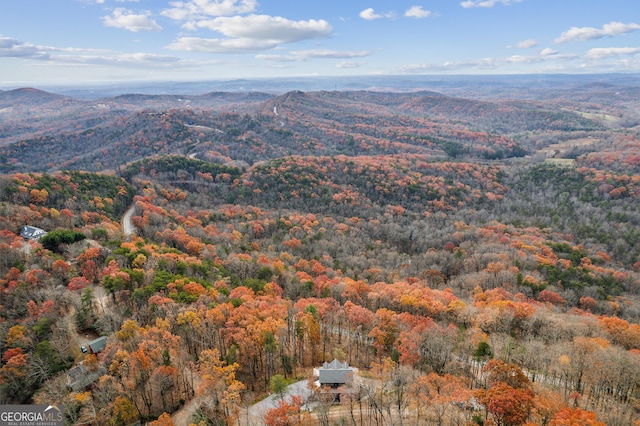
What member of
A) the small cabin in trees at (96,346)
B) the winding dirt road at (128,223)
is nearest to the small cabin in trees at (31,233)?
the winding dirt road at (128,223)

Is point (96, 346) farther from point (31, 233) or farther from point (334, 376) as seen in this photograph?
point (31, 233)

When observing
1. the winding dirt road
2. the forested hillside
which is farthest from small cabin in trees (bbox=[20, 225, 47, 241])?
the winding dirt road

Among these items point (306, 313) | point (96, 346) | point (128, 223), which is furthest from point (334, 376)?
point (128, 223)

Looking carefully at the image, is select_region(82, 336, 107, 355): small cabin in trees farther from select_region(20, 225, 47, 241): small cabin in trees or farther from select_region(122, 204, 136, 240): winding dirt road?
select_region(122, 204, 136, 240): winding dirt road

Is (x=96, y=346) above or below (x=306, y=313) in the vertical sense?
above

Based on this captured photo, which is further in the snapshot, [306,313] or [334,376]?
[306,313]

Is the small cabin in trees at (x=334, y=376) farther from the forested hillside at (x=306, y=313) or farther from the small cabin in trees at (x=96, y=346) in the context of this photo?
the small cabin in trees at (x=96, y=346)

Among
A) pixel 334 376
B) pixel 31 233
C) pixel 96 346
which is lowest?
pixel 334 376

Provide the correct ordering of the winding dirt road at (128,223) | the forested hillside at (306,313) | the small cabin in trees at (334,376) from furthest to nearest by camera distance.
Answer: the winding dirt road at (128,223)
the small cabin in trees at (334,376)
the forested hillside at (306,313)
